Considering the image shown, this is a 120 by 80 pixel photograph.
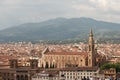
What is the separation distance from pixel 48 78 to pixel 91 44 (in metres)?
20.6

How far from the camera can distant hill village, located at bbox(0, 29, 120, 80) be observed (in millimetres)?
64812

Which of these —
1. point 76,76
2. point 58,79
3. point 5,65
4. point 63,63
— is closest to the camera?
point 58,79

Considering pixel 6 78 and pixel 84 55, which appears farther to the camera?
pixel 84 55

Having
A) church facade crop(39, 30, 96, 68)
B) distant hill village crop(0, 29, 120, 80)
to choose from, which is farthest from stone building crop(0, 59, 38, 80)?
church facade crop(39, 30, 96, 68)

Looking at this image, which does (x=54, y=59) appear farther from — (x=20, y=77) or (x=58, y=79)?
(x=58, y=79)

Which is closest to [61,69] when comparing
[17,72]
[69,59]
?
[17,72]

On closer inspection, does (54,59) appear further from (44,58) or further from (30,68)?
(30,68)

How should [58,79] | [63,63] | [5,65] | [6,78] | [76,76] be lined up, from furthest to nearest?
[63,63], [5,65], [6,78], [76,76], [58,79]

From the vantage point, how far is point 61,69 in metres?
73.2

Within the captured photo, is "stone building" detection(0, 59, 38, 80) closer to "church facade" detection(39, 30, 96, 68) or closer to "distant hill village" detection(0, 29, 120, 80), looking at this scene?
Answer: "distant hill village" detection(0, 29, 120, 80)

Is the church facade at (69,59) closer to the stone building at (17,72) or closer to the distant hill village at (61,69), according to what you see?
the distant hill village at (61,69)

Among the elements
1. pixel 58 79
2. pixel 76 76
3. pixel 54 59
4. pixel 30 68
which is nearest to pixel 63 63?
pixel 54 59

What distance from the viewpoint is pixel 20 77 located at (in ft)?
245

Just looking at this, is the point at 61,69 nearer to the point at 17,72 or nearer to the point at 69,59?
the point at 17,72
